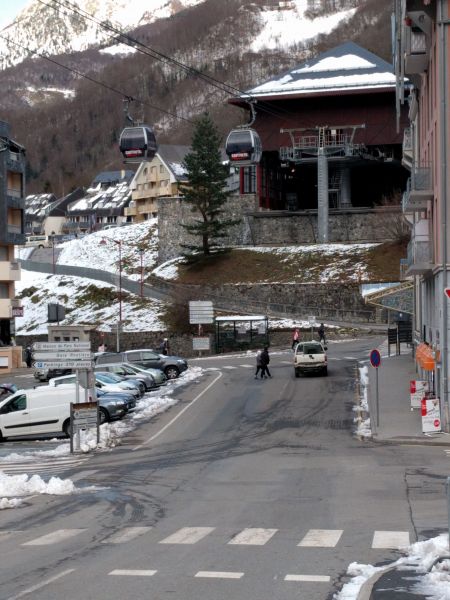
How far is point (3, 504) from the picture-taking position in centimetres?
1936

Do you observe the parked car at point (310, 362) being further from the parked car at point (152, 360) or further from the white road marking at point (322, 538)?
the white road marking at point (322, 538)

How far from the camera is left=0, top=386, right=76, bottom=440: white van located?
33094 millimetres

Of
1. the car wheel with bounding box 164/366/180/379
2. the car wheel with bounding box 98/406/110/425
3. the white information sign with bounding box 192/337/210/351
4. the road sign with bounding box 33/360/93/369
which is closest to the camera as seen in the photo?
the road sign with bounding box 33/360/93/369

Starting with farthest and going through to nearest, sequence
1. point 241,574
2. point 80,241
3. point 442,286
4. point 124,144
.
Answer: point 80,241
point 124,144
point 442,286
point 241,574

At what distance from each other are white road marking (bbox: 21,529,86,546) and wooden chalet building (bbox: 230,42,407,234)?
75.3 meters

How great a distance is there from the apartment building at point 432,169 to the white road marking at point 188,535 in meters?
16.1

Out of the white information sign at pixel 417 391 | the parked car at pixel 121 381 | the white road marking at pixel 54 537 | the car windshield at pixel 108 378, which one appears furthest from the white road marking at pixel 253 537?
the car windshield at pixel 108 378

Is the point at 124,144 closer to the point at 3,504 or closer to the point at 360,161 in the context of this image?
the point at 3,504

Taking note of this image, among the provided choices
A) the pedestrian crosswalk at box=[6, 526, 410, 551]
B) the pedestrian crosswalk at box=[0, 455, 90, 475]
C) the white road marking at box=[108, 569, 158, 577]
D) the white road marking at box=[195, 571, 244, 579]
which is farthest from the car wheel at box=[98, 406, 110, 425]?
the white road marking at box=[195, 571, 244, 579]

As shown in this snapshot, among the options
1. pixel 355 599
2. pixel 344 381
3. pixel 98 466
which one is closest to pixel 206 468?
pixel 98 466

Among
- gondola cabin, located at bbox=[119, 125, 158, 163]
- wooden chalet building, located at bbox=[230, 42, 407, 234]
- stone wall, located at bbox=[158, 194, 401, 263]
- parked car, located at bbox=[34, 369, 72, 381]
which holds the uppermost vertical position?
wooden chalet building, located at bbox=[230, 42, 407, 234]

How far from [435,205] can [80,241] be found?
82.6 meters

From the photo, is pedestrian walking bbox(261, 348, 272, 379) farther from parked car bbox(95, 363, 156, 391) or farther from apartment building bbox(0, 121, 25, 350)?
apartment building bbox(0, 121, 25, 350)

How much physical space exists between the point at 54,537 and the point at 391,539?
4.90 meters
